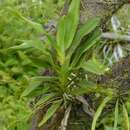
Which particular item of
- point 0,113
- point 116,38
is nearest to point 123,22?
point 116,38

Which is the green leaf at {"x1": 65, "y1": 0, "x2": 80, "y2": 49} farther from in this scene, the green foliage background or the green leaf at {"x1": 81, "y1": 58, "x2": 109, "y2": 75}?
the green foliage background

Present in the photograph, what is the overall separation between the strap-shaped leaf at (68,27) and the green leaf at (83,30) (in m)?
0.02

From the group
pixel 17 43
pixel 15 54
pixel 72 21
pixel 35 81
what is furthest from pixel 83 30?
pixel 15 54

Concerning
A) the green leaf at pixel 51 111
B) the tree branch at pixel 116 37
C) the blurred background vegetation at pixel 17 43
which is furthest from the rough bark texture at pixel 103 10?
the tree branch at pixel 116 37

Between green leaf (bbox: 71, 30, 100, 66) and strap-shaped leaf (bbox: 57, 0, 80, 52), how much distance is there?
5 centimetres

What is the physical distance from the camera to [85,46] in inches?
67.6

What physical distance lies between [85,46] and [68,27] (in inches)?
3.8

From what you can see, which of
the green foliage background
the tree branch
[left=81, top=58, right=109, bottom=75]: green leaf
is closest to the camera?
[left=81, top=58, right=109, bottom=75]: green leaf

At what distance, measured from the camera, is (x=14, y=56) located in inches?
171

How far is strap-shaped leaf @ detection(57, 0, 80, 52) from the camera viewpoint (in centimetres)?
168

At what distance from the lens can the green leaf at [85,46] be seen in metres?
1.68

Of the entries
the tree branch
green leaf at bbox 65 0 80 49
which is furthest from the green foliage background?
green leaf at bbox 65 0 80 49

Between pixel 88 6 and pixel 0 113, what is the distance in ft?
5.85

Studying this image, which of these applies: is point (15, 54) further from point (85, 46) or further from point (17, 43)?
point (85, 46)
